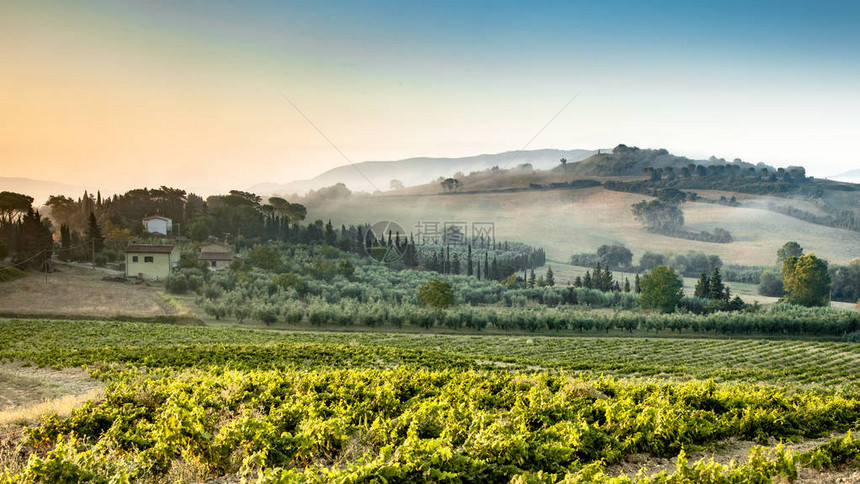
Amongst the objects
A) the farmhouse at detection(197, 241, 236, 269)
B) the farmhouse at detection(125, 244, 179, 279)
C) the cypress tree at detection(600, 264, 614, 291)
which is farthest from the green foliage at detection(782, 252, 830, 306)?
the farmhouse at detection(125, 244, 179, 279)

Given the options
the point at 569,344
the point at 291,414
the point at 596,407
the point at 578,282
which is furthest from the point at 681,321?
the point at 291,414

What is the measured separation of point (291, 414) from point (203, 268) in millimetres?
90728

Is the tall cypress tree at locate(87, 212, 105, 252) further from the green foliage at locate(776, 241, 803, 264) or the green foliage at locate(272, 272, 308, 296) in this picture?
the green foliage at locate(776, 241, 803, 264)

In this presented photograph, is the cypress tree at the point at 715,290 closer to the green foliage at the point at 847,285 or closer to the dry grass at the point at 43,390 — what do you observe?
the green foliage at the point at 847,285

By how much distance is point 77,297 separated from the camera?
242 ft

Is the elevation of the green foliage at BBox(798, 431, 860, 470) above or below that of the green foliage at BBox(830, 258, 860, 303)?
above

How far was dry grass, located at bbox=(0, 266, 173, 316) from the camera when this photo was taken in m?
69.9

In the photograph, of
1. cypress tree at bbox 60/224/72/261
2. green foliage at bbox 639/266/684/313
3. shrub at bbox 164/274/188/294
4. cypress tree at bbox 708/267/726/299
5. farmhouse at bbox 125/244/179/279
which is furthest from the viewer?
cypress tree at bbox 708/267/726/299

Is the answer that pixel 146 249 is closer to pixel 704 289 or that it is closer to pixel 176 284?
pixel 176 284

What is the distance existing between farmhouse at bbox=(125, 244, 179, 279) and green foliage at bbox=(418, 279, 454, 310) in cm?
4177

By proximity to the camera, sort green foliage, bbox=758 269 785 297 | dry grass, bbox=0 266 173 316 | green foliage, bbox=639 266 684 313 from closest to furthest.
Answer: dry grass, bbox=0 266 173 316 < green foliage, bbox=639 266 684 313 < green foliage, bbox=758 269 785 297

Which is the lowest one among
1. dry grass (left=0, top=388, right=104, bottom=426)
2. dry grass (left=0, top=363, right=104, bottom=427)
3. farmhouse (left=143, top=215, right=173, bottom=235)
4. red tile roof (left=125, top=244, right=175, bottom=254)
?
dry grass (left=0, top=363, right=104, bottom=427)

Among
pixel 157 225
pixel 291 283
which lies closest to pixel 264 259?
pixel 291 283

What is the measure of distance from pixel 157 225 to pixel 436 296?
2488 inches
